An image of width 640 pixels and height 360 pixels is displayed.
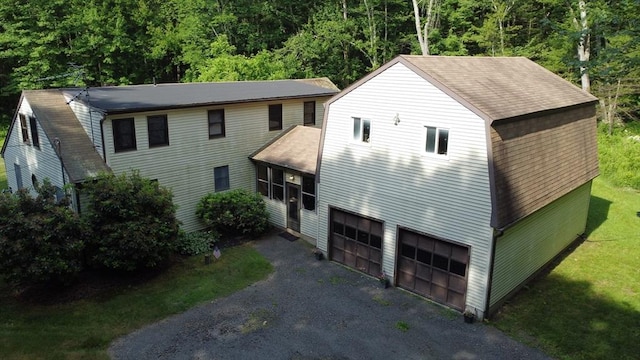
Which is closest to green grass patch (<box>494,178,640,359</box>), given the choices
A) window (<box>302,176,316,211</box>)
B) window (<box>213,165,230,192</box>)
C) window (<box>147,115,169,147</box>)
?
window (<box>302,176,316,211</box>)

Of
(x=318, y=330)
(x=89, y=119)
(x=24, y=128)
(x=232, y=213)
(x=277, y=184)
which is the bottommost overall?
(x=318, y=330)

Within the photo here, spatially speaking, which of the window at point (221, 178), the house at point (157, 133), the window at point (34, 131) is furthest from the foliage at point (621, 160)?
the window at point (34, 131)

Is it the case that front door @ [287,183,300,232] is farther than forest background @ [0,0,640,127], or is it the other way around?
forest background @ [0,0,640,127]

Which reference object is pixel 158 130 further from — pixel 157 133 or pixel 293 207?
pixel 293 207

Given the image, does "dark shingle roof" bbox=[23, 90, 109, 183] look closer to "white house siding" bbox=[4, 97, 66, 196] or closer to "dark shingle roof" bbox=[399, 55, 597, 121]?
"white house siding" bbox=[4, 97, 66, 196]

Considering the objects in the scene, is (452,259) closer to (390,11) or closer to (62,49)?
(390,11)

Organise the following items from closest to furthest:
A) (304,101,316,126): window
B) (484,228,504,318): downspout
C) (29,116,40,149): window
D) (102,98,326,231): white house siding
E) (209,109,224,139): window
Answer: (484,228,504,318): downspout, (102,98,326,231): white house siding, (29,116,40,149): window, (209,109,224,139): window, (304,101,316,126): window

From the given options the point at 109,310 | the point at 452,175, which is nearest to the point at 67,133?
the point at 109,310
